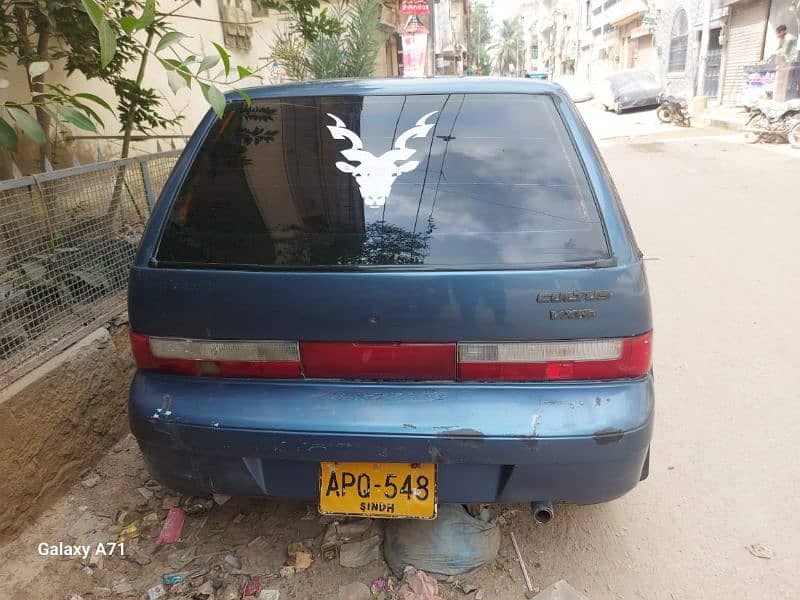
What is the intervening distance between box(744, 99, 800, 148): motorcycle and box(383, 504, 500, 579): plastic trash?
39.8 ft

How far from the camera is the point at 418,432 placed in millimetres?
1680

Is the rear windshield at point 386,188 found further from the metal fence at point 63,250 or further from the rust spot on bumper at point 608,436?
the metal fence at point 63,250

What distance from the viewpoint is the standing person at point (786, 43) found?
1407 centimetres

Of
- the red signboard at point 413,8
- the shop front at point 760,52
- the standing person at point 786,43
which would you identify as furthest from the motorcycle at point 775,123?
the red signboard at point 413,8

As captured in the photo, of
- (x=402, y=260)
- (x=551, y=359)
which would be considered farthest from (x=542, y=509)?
(x=402, y=260)

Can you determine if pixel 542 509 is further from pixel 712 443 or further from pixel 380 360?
pixel 712 443

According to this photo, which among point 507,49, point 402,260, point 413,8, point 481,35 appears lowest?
point 402,260

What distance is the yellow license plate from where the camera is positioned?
70.7 inches

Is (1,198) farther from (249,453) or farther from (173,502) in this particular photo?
(249,453)

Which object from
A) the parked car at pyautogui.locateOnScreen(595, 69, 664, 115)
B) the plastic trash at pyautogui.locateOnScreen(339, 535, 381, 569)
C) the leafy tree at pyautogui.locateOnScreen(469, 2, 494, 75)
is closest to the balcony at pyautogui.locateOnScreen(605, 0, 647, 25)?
the parked car at pyautogui.locateOnScreen(595, 69, 664, 115)

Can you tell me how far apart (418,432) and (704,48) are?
22746 mm

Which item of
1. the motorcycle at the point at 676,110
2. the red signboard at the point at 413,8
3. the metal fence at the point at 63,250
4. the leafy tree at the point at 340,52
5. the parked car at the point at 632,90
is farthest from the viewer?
the parked car at the point at 632,90

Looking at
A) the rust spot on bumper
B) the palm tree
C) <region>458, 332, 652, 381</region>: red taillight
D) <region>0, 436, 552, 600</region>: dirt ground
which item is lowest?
<region>0, 436, 552, 600</region>: dirt ground

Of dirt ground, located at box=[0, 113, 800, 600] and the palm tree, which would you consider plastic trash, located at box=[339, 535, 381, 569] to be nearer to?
dirt ground, located at box=[0, 113, 800, 600]
